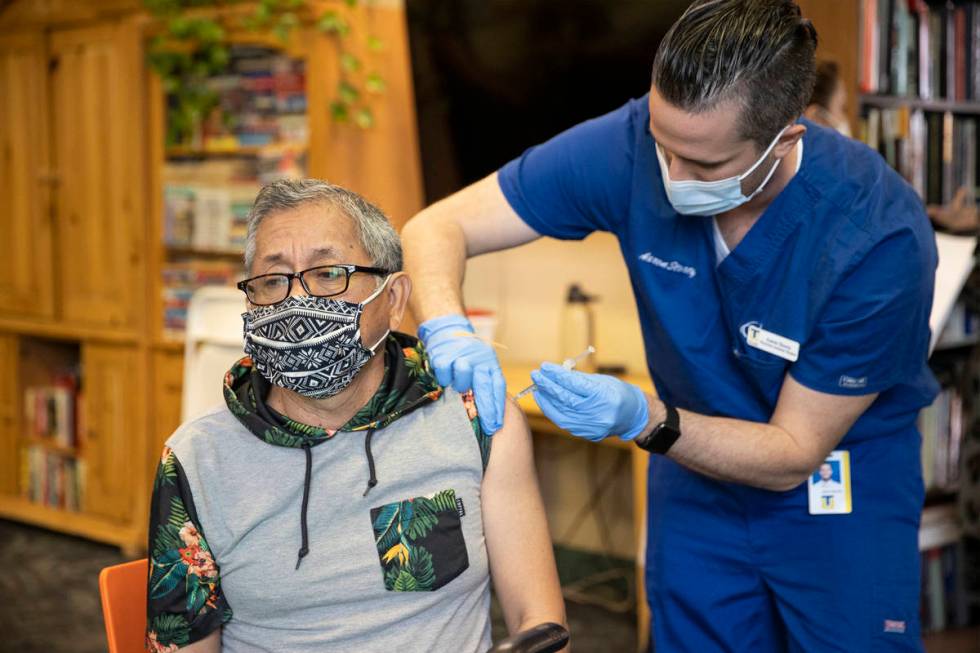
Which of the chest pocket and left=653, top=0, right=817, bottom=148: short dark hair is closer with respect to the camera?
left=653, top=0, right=817, bottom=148: short dark hair

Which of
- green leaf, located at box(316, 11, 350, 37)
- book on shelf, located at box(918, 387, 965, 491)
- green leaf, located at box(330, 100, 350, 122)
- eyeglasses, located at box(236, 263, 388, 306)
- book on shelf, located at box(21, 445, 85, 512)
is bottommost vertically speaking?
book on shelf, located at box(21, 445, 85, 512)

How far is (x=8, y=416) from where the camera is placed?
185 inches

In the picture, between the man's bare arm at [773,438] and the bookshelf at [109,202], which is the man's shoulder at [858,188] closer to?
the man's bare arm at [773,438]

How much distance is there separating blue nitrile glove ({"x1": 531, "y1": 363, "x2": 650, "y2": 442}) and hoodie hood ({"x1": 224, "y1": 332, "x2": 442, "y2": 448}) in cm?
21

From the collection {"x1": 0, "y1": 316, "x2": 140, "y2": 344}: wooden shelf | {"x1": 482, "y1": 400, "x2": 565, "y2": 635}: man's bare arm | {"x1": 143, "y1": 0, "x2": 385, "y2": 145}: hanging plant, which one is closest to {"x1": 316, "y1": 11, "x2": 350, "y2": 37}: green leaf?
{"x1": 143, "y1": 0, "x2": 385, "y2": 145}: hanging plant

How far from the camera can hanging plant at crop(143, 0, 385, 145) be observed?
11.6ft

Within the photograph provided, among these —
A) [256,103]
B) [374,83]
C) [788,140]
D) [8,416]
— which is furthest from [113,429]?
[788,140]

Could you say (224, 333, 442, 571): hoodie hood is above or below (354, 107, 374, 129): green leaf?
below

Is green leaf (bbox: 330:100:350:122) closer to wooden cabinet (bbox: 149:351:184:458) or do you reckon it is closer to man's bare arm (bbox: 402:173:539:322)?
wooden cabinet (bbox: 149:351:184:458)

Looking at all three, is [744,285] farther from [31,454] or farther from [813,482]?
[31,454]

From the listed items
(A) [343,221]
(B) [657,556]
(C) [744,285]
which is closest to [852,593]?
(B) [657,556]

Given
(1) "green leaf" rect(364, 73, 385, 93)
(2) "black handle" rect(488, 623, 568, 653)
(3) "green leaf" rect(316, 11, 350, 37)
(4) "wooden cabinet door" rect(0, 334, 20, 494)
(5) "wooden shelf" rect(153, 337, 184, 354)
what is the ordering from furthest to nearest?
1. (4) "wooden cabinet door" rect(0, 334, 20, 494)
2. (5) "wooden shelf" rect(153, 337, 184, 354)
3. (1) "green leaf" rect(364, 73, 385, 93)
4. (3) "green leaf" rect(316, 11, 350, 37)
5. (2) "black handle" rect(488, 623, 568, 653)

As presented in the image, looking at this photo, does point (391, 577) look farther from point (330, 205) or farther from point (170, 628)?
point (330, 205)

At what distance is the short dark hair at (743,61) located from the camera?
1336 mm
